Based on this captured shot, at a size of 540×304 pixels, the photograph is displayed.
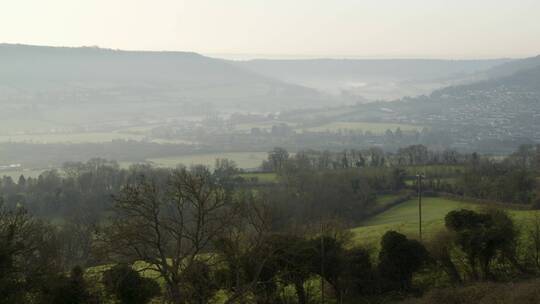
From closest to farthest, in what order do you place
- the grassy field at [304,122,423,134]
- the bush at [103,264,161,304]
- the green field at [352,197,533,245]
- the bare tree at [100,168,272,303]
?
the bare tree at [100,168,272,303], the bush at [103,264,161,304], the green field at [352,197,533,245], the grassy field at [304,122,423,134]

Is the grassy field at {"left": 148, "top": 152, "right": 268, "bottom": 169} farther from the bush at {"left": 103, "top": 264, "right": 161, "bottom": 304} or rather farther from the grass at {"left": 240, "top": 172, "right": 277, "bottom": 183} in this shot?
the bush at {"left": 103, "top": 264, "right": 161, "bottom": 304}

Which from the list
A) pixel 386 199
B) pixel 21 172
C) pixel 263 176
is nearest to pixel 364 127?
pixel 263 176

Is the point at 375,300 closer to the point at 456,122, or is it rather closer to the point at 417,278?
the point at 417,278

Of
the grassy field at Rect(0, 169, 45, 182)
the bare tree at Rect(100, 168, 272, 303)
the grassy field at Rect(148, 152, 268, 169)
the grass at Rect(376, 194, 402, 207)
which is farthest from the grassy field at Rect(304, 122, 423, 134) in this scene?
the bare tree at Rect(100, 168, 272, 303)

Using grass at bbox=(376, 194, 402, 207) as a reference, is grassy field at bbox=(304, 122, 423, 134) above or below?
above

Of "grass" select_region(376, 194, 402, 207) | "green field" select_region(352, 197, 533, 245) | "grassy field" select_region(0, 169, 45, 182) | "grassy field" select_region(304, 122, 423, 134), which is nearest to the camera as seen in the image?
"green field" select_region(352, 197, 533, 245)

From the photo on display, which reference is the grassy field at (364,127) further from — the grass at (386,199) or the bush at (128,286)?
the bush at (128,286)

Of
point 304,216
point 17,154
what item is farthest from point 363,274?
point 17,154
